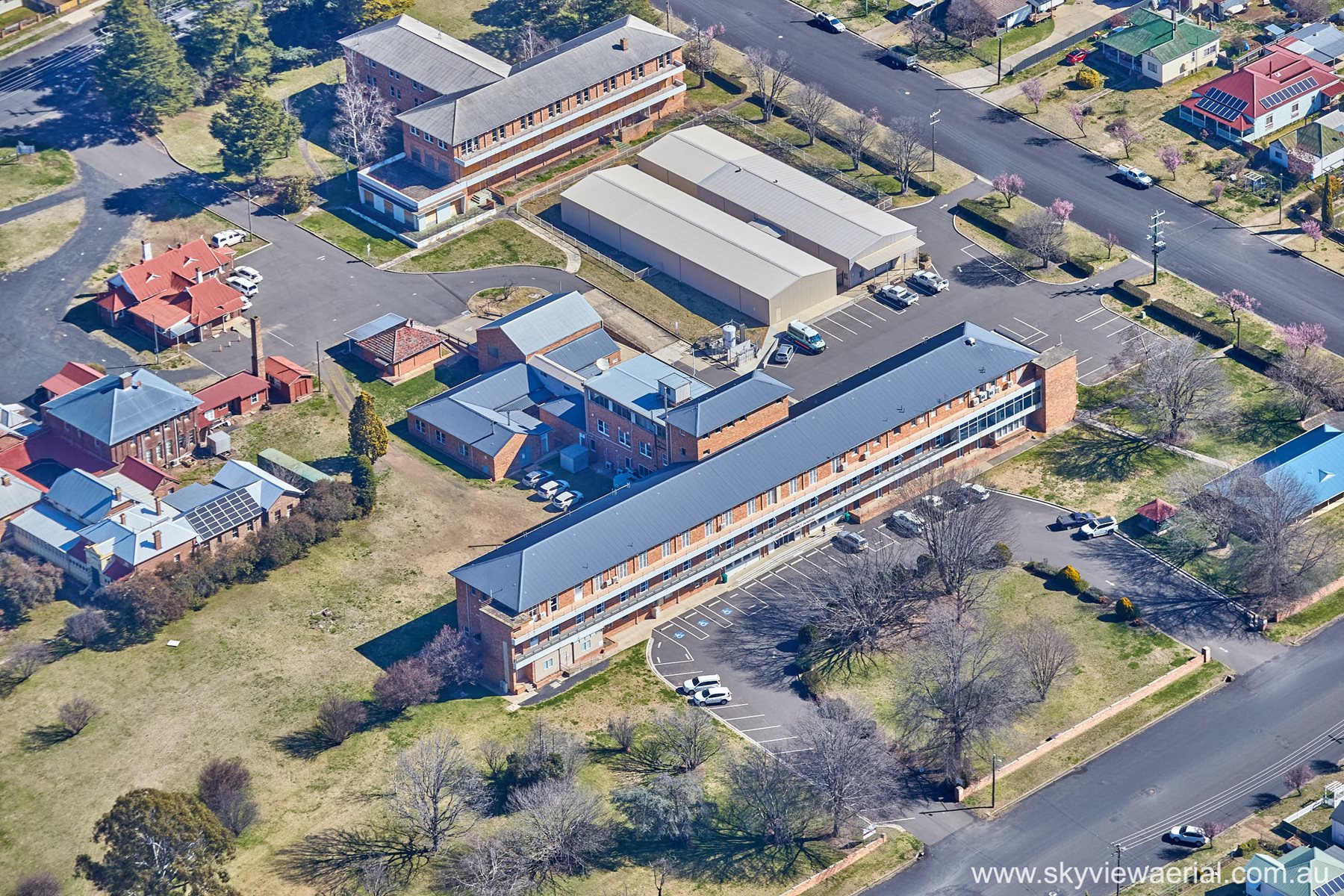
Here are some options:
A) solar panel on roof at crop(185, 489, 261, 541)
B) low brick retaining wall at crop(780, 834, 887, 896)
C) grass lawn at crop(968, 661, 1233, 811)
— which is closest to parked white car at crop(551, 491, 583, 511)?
solar panel on roof at crop(185, 489, 261, 541)

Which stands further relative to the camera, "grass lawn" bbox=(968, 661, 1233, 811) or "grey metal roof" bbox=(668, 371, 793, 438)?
"grey metal roof" bbox=(668, 371, 793, 438)

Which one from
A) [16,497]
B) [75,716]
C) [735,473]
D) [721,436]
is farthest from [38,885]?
[721,436]

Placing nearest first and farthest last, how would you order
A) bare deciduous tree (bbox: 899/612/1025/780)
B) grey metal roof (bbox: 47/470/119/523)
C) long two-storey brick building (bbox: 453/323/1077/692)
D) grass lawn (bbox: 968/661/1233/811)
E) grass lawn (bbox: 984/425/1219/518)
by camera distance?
grass lawn (bbox: 968/661/1233/811) < bare deciduous tree (bbox: 899/612/1025/780) < long two-storey brick building (bbox: 453/323/1077/692) < grey metal roof (bbox: 47/470/119/523) < grass lawn (bbox: 984/425/1219/518)

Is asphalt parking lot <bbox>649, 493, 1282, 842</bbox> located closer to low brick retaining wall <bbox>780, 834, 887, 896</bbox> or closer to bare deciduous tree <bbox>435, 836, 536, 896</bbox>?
low brick retaining wall <bbox>780, 834, 887, 896</bbox>

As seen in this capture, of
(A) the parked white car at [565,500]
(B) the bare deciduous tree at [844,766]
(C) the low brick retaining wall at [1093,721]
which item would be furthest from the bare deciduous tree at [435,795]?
(C) the low brick retaining wall at [1093,721]

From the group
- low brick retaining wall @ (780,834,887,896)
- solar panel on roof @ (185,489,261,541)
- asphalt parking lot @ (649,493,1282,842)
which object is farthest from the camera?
solar panel on roof @ (185,489,261,541)

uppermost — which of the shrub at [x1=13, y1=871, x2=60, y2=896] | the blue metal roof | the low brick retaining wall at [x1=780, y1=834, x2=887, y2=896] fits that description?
the blue metal roof

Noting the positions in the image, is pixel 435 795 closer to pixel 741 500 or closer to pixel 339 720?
pixel 339 720
